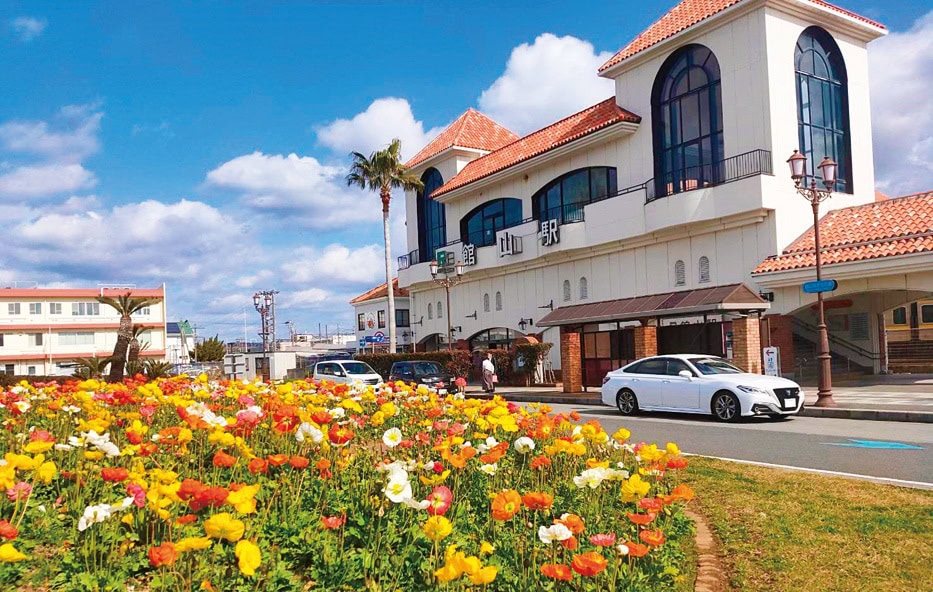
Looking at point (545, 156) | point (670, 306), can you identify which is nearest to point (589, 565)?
point (670, 306)

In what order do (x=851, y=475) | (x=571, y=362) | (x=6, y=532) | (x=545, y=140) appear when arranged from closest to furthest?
(x=6, y=532), (x=851, y=475), (x=571, y=362), (x=545, y=140)

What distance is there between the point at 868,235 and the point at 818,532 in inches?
881

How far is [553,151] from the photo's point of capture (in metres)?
36.8

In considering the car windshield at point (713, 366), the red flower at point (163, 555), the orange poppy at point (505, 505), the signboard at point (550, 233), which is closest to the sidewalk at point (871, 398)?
the car windshield at point (713, 366)

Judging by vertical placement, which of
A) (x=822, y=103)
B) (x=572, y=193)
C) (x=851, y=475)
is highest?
(x=822, y=103)

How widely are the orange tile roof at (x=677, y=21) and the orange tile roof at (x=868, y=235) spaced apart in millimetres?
8260

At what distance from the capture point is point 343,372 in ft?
89.6

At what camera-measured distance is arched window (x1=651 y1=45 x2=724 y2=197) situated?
29922 millimetres

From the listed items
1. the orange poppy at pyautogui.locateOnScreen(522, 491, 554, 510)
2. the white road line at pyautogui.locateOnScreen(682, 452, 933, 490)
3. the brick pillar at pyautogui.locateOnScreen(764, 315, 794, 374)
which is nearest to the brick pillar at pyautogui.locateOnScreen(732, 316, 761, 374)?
the brick pillar at pyautogui.locateOnScreen(764, 315, 794, 374)

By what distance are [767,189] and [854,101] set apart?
7.78 m

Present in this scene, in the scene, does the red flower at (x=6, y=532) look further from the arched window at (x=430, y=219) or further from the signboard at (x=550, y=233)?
the arched window at (x=430, y=219)

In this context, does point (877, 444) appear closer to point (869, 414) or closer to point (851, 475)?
point (851, 475)

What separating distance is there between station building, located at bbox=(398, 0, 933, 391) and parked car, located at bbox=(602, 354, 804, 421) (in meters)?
4.26

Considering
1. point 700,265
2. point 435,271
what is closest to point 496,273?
point 435,271
